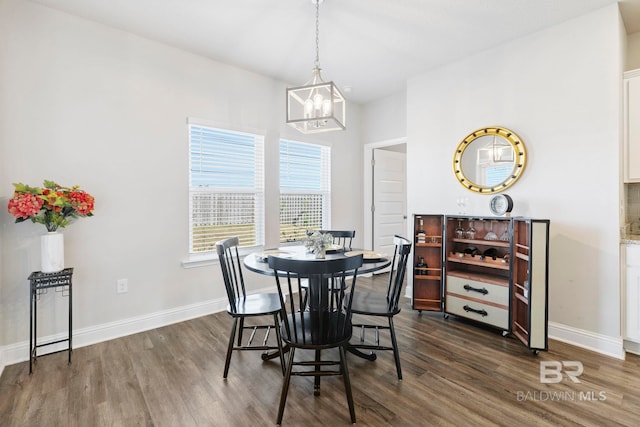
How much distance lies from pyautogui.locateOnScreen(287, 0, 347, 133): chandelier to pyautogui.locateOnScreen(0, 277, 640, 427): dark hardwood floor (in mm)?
1863

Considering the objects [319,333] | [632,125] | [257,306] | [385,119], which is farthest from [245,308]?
[385,119]

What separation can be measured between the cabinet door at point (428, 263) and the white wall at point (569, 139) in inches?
18.2

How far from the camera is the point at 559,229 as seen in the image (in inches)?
111

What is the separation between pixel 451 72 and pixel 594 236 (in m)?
2.20

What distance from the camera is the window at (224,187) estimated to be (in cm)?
341

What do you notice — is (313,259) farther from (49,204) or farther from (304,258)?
(49,204)

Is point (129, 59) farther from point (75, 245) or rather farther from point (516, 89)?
point (516, 89)

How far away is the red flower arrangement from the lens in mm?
2189

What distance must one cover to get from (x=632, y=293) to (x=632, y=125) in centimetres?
139

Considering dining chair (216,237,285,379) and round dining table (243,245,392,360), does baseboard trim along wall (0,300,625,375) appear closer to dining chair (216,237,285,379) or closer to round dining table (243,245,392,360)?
dining chair (216,237,285,379)

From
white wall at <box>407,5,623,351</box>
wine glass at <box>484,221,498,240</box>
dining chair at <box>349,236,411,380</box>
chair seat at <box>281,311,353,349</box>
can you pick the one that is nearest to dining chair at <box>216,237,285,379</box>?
chair seat at <box>281,311,353,349</box>

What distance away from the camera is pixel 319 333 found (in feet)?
5.84

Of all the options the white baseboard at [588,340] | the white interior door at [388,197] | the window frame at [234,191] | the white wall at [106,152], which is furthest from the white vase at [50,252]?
the white baseboard at [588,340]

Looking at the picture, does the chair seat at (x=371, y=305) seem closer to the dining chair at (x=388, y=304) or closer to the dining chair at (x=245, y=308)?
the dining chair at (x=388, y=304)
